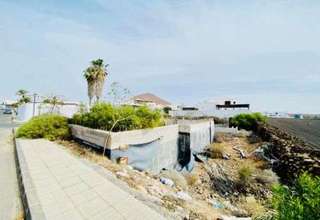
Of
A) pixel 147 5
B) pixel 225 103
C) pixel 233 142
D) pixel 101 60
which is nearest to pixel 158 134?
pixel 147 5

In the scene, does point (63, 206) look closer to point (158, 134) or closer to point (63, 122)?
point (158, 134)

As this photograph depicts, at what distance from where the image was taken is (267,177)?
11.3 meters

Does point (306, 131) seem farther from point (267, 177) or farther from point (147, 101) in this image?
point (147, 101)

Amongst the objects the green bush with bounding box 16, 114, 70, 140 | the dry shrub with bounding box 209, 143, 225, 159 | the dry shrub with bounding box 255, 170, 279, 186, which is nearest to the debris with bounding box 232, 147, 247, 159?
the dry shrub with bounding box 209, 143, 225, 159

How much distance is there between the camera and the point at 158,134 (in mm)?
11352

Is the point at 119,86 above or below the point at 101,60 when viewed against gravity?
below

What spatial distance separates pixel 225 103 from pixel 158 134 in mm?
43552

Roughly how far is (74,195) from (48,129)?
9276 millimetres

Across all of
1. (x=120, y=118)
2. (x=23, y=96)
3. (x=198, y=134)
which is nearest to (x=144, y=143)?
(x=120, y=118)

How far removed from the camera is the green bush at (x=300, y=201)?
1924mm

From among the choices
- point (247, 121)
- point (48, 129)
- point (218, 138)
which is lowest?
point (218, 138)

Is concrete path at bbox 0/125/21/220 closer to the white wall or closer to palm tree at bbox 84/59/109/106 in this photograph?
palm tree at bbox 84/59/109/106

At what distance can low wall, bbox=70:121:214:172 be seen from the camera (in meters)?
9.08

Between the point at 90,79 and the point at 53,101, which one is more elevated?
the point at 90,79
